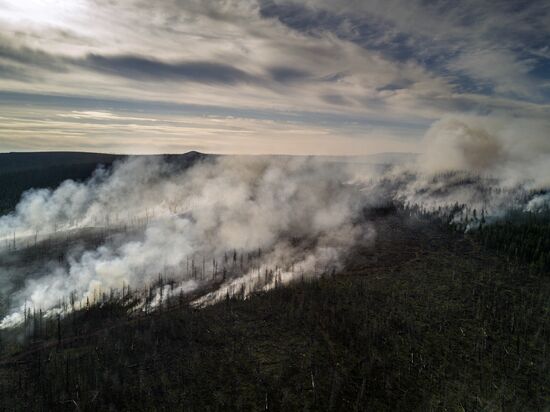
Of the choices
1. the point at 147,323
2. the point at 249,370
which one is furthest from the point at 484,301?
the point at 147,323

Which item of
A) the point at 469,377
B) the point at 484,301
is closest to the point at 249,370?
the point at 469,377

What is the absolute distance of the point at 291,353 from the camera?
5418 inches

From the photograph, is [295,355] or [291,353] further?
[291,353]

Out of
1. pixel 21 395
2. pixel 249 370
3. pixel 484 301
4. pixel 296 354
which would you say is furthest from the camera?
pixel 484 301

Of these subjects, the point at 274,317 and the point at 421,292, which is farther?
the point at 421,292

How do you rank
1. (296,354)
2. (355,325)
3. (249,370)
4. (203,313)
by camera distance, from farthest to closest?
(203,313) → (355,325) → (296,354) → (249,370)

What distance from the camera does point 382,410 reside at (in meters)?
114

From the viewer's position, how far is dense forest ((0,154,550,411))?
115m

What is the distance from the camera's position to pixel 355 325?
514 feet

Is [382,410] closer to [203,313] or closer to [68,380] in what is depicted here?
[203,313]

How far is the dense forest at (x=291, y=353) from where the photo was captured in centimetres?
11456

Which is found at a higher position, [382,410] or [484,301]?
[484,301]

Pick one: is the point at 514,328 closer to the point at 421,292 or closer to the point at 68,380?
the point at 421,292

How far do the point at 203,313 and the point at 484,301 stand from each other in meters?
137
